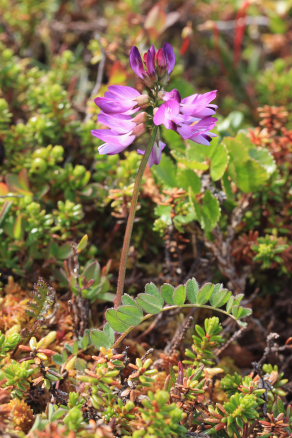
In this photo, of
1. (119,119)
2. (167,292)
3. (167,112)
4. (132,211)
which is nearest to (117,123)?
(119,119)

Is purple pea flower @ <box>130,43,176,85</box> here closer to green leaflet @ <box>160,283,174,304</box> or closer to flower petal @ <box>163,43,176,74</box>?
flower petal @ <box>163,43,176,74</box>

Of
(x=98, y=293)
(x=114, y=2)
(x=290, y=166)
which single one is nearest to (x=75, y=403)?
(x=98, y=293)

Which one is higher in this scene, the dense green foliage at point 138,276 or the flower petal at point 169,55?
the flower petal at point 169,55

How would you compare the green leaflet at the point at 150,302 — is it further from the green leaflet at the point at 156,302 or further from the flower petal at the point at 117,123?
the flower petal at the point at 117,123

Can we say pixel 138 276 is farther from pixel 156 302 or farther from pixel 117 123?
pixel 117 123

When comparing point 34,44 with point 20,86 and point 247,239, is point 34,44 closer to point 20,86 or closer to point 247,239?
point 20,86

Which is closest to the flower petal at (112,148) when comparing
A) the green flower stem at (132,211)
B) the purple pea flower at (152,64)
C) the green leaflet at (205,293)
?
the green flower stem at (132,211)

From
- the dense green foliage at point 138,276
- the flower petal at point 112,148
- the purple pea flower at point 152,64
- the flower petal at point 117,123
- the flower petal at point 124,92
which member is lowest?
the dense green foliage at point 138,276

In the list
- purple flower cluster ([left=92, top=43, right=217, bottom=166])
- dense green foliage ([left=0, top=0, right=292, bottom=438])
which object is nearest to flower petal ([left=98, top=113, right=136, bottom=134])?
purple flower cluster ([left=92, top=43, right=217, bottom=166])
